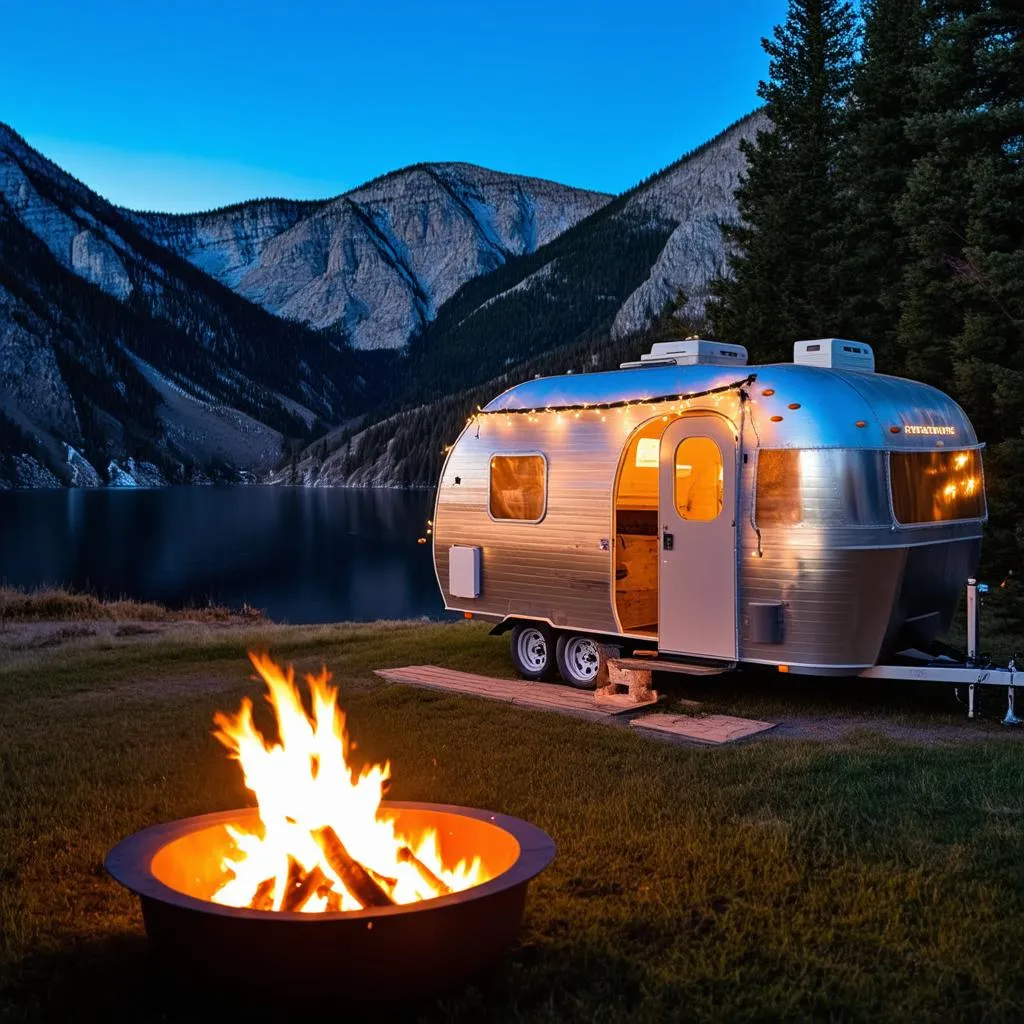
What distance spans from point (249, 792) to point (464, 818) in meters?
3.01

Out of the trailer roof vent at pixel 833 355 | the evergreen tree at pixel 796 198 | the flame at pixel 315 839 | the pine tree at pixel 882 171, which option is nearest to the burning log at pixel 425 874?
the flame at pixel 315 839

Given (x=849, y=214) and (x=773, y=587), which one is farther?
(x=849, y=214)

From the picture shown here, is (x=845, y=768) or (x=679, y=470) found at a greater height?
(x=679, y=470)

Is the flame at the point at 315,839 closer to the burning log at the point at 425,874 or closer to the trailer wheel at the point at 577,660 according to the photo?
the burning log at the point at 425,874

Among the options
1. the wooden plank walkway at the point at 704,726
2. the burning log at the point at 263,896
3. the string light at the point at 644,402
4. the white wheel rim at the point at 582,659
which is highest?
the string light at the point at 644,402

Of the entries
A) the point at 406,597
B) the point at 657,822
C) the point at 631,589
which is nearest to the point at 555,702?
the point at 631,589

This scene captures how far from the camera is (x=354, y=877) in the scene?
15.0 ft

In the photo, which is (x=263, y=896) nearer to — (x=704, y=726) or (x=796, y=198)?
(x=704, y=726)

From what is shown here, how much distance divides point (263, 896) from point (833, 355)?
28.3 ft

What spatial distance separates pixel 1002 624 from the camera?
56.2 feet

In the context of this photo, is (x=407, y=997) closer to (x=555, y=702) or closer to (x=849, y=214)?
(x=555, y=702)

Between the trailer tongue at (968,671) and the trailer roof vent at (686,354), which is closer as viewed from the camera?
the trailer tongue at (968,671)

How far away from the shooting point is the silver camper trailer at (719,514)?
1038 cm

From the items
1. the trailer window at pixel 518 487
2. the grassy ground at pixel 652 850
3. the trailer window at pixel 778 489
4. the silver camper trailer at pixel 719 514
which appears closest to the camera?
the grassy ground at pixel 652 850
